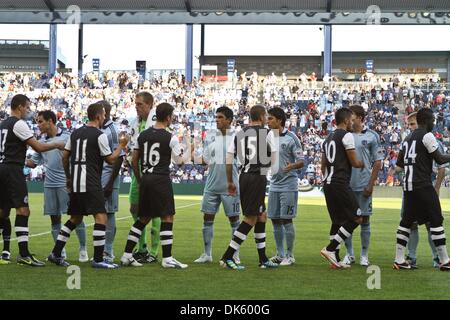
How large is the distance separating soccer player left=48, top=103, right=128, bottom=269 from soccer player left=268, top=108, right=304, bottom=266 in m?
2.44

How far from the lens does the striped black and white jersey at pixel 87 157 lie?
33.5 ft

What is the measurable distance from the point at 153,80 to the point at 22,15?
975cm

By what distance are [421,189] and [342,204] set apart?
110cm

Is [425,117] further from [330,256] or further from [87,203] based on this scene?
[87,203]

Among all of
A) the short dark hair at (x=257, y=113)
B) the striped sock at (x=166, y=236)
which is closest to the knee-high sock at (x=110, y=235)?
the striped sock at (x=166, y=236)

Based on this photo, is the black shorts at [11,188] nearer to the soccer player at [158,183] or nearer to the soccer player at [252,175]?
the soccer player at [158,183]

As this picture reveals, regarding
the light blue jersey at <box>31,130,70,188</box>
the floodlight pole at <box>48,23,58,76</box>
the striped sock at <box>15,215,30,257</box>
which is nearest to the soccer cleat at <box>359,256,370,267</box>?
the light blue jersey at <box>31,130,70,188</box>

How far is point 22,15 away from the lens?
50562 millimetres

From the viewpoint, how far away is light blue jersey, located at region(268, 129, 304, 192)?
38.0 feet

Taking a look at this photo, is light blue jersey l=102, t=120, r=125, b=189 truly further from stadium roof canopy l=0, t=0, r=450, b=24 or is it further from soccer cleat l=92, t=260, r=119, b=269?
stadium roof canopy l=0, t=0, r=450, b=24

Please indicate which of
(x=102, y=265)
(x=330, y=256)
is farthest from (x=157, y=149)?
(x=330, y=256)

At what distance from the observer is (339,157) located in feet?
34.7

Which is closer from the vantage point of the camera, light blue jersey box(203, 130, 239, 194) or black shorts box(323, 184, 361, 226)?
black shorts box(323, 184, 361, 226)

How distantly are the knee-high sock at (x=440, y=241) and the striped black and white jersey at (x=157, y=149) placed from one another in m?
3.64
